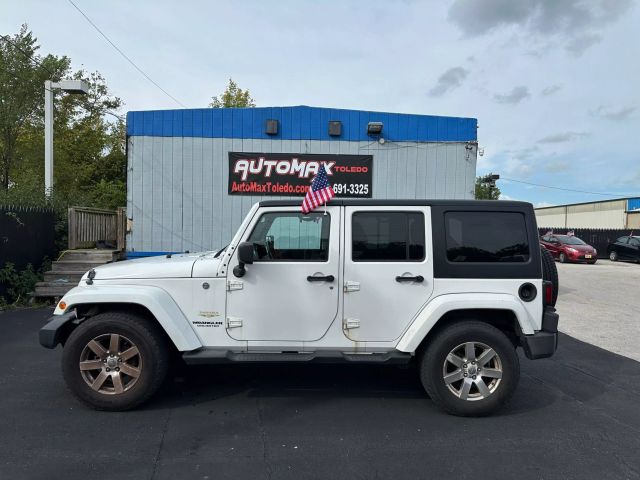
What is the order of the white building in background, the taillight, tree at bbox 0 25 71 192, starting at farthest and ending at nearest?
the white building in background, tree at bbox 0 25 71 192, the taillight

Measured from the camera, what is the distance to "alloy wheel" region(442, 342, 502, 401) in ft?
13.6

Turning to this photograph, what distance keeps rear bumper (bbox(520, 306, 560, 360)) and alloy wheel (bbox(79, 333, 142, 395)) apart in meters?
3.44

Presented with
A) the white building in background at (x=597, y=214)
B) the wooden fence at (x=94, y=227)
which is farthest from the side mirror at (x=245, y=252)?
the white building in background at (x=597, y=214)

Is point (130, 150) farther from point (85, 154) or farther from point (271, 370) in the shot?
point (85, 154)

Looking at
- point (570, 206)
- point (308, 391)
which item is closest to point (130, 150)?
point (308, 391)

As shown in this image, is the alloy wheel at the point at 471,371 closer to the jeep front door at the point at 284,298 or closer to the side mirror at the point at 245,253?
the jeep front door at the point at 284,298

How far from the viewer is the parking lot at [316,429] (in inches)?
130

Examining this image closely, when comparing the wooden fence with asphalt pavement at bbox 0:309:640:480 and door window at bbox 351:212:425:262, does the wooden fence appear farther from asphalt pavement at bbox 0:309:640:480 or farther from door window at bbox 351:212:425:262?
door window at bbox 351:212:425:262

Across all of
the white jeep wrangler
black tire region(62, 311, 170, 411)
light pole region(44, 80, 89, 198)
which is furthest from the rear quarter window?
light pole region(44, 80, 89, 198)

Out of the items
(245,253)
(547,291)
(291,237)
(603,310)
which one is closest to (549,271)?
(547,291)

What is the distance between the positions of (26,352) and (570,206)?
5431 centimetres

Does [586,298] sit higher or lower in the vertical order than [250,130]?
lower

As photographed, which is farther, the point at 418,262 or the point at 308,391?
the point at 308,391

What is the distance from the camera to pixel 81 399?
417 cm
